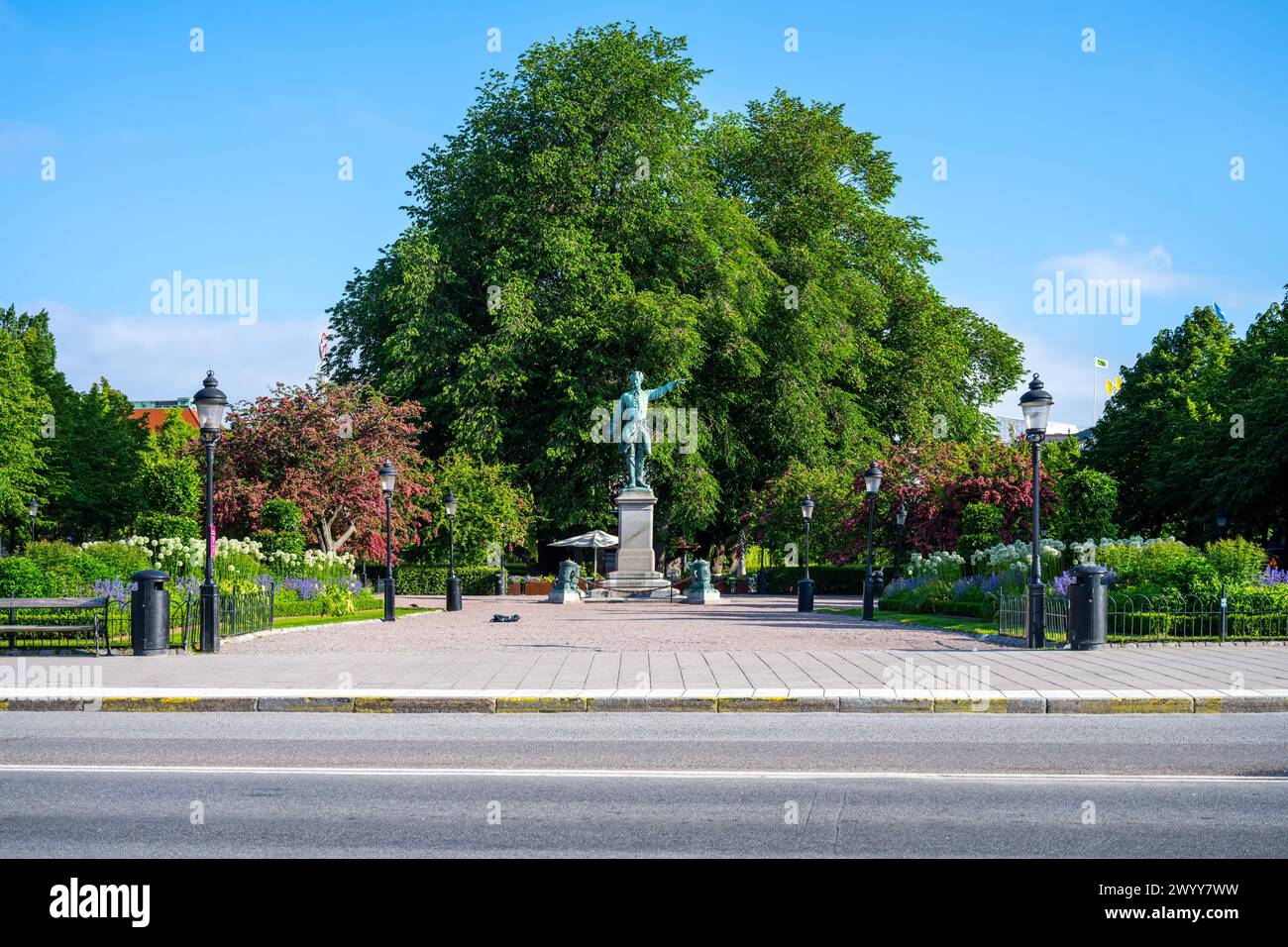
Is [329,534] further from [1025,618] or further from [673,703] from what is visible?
[673,703]

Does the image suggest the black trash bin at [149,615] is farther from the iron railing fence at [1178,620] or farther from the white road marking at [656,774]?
the iron railing fence at [1178,620]

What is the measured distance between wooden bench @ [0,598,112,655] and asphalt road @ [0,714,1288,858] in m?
6.64

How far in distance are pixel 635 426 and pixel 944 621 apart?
1869 centimetres

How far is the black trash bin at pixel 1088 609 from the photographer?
61.0 ft

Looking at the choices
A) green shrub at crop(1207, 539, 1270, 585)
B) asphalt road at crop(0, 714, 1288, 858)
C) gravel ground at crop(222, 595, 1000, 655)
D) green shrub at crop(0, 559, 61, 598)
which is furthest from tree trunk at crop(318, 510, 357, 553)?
asphalt road at crop(0, 714, 1288, 858)

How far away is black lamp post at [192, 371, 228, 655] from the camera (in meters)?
18.7

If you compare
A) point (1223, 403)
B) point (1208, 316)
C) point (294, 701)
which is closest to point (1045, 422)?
point (294, 701)

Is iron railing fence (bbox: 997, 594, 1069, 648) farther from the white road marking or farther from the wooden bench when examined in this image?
the wooden bench

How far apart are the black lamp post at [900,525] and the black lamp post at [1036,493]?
21.7m

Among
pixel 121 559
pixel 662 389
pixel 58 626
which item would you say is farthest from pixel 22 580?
pixel 662 389

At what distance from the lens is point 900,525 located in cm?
4219

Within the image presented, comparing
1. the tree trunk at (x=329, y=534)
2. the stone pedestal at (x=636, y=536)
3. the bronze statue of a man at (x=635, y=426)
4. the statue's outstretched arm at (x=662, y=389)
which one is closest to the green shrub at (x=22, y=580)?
the tree trunk at (x=329, y=534)
